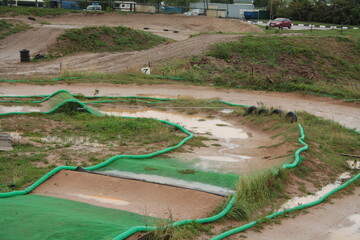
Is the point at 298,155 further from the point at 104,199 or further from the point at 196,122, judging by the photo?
the point at 196,122

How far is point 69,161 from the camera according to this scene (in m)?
10.4

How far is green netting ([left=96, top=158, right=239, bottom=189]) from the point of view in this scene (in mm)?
9172

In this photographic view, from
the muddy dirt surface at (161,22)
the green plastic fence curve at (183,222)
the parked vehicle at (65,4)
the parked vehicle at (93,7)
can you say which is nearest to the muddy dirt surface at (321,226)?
the green plastic fence curve at (183,222)

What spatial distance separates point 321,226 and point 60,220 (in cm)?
409

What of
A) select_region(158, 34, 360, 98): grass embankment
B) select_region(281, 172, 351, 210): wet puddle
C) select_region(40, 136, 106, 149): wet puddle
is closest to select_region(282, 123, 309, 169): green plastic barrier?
select_region(281, 172, 351, 210): wet puddle

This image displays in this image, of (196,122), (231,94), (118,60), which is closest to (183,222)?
(196,122)

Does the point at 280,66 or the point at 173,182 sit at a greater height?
the point at 280,66

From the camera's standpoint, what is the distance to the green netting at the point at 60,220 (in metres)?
6.33

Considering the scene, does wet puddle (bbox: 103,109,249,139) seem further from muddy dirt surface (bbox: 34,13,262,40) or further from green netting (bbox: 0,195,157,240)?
muddy dirt surface (bbox: 34,13,262,40)

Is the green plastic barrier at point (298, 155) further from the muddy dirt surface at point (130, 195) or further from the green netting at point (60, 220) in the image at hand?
the green netting at point (60, 220)

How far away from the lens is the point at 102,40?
3538cm

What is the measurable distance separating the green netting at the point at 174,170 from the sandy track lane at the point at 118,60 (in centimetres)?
1511

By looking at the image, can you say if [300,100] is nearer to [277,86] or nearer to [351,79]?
[277,86]

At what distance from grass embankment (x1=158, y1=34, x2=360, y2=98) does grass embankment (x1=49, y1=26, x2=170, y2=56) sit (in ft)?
32.1
